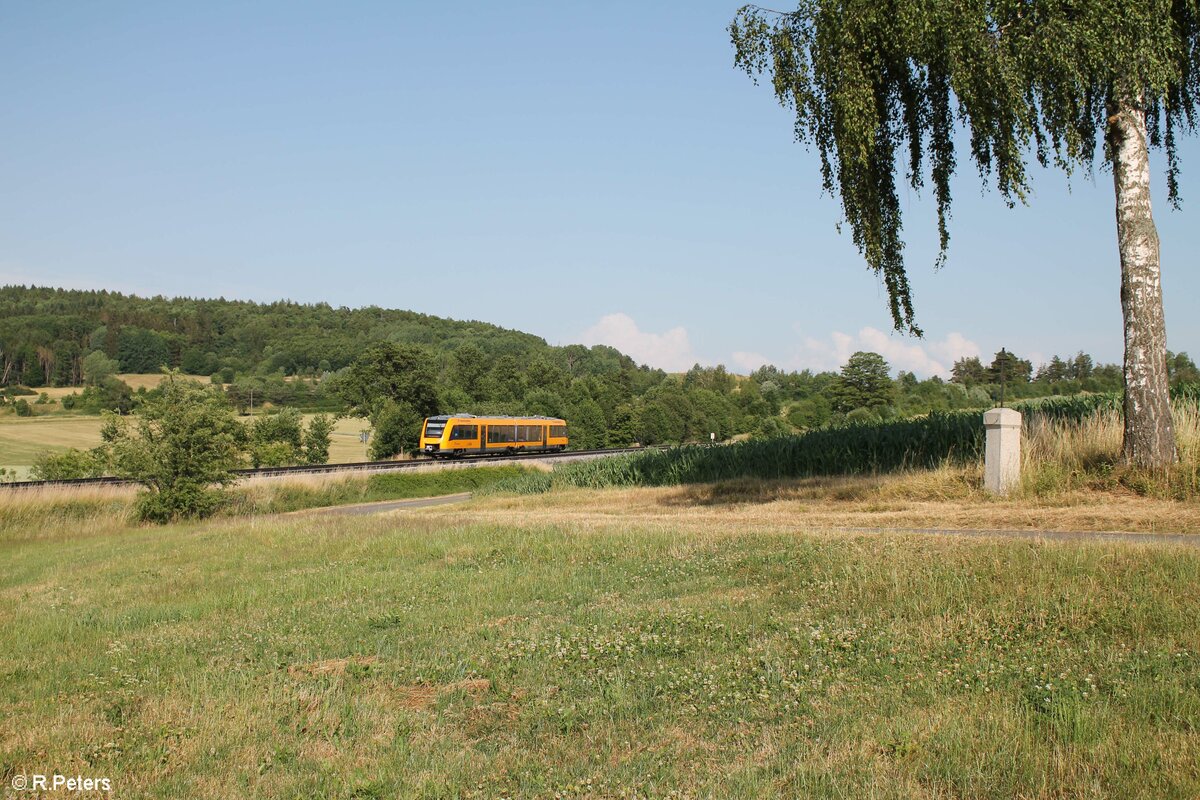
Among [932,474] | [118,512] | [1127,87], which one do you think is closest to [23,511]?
[118,512]

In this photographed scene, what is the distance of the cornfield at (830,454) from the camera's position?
19.9 meters

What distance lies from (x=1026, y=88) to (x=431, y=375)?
75553 millimetres

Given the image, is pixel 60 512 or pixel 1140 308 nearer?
pixel 1140 308

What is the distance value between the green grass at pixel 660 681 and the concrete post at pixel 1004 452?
4.97 meters

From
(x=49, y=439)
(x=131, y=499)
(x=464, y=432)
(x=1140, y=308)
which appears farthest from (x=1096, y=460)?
(x=49, y=439)

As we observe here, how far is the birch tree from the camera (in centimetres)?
1262

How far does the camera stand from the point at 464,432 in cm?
5884

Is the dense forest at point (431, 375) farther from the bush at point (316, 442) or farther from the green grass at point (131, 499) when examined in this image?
the green grass at point (131, 499)

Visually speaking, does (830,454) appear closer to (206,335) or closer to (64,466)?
(64,466)

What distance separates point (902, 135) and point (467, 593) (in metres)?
10.7

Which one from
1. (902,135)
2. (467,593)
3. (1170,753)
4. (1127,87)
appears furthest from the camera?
(902,135)

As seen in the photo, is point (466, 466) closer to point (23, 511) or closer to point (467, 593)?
point (23, 511)

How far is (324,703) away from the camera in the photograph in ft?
20.3

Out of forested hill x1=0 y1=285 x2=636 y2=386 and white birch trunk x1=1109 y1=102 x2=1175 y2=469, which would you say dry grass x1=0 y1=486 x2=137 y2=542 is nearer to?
white birch trunk x1=1109 y1=102 x2=1175 y2=469
